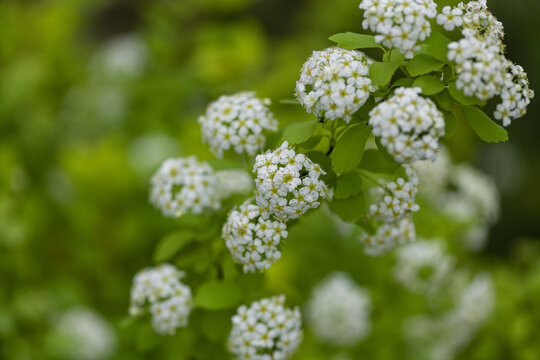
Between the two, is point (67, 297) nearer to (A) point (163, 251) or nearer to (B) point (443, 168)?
(A) point (163, 251)

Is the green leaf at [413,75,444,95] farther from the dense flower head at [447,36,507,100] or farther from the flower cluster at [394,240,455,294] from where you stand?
the flower cluster at [394,240,455,294]

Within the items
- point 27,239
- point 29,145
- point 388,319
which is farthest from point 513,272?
point 29,145

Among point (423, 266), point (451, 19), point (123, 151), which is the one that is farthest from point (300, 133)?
point (123, 151)

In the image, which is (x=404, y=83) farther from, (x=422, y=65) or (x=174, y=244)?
(x=174, y=244)

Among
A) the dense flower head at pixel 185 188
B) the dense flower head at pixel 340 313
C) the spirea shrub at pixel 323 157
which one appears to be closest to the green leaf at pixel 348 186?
the spirea shrub at pixel 323 157

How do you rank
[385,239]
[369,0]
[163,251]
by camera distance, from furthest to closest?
[163,251], [385,239], [369,0]

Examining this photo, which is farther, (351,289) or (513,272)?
(513,272)

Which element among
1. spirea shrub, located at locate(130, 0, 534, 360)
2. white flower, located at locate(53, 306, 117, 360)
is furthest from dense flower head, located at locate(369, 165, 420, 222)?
white flower, located at locate(53, 306, 117, 360)

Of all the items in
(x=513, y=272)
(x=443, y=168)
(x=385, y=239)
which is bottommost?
(x=513, y=272)
